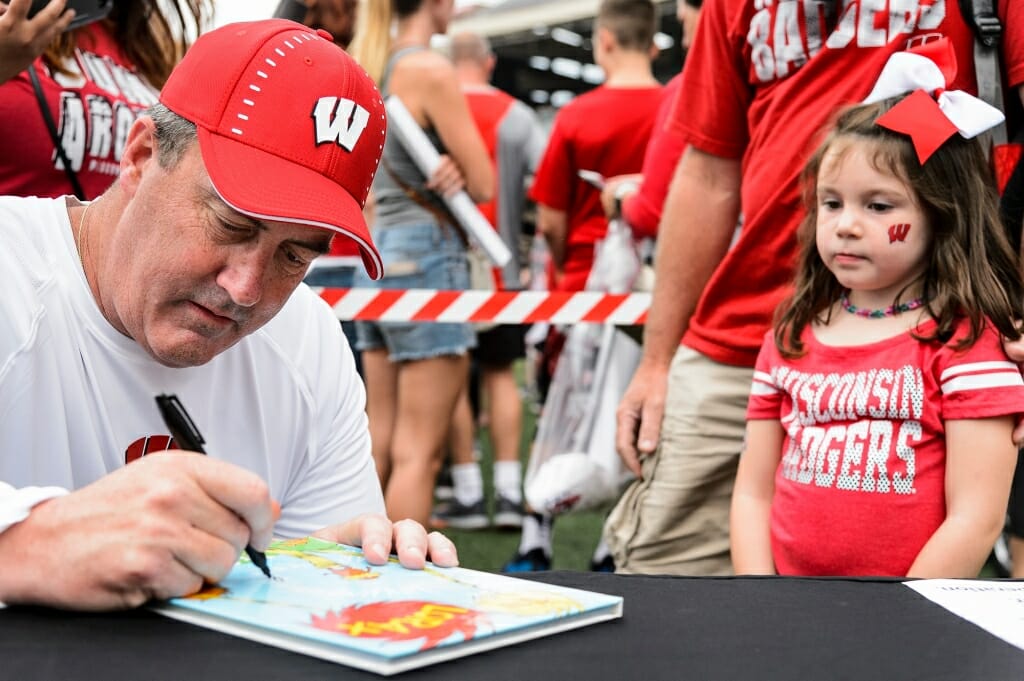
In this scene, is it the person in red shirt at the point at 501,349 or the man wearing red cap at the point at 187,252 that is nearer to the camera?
the man wearing red cap at the point at 187,252

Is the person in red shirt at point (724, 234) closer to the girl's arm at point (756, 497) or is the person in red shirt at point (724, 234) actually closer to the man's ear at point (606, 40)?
the girl's arm at point (756, 497)

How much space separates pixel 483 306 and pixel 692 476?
4.70 feet

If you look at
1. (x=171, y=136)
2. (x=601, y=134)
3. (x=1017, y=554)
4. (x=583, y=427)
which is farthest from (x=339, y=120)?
(x=601, y=134)

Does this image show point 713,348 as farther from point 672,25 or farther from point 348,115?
point 672,25

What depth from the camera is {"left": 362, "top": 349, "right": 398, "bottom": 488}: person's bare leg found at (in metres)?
4.15

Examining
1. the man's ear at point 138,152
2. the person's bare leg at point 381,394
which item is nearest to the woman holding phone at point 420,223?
the person's bare leg at point 381,394

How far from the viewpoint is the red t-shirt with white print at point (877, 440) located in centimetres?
201

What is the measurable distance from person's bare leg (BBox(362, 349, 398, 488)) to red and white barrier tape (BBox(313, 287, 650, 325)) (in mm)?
304

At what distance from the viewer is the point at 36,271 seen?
4.90ft

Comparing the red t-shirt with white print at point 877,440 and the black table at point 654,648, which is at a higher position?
the black table at point 654,648

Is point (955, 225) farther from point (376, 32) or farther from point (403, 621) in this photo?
point (376, 32)

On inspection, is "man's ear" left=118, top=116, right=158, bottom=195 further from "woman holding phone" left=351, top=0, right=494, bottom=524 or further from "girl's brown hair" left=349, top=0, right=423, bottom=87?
"girl's brown hair" left=349, top=0, right=423, bottom=87

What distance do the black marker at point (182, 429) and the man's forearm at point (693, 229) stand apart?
4.67ft

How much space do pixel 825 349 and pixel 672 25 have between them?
2043cm
